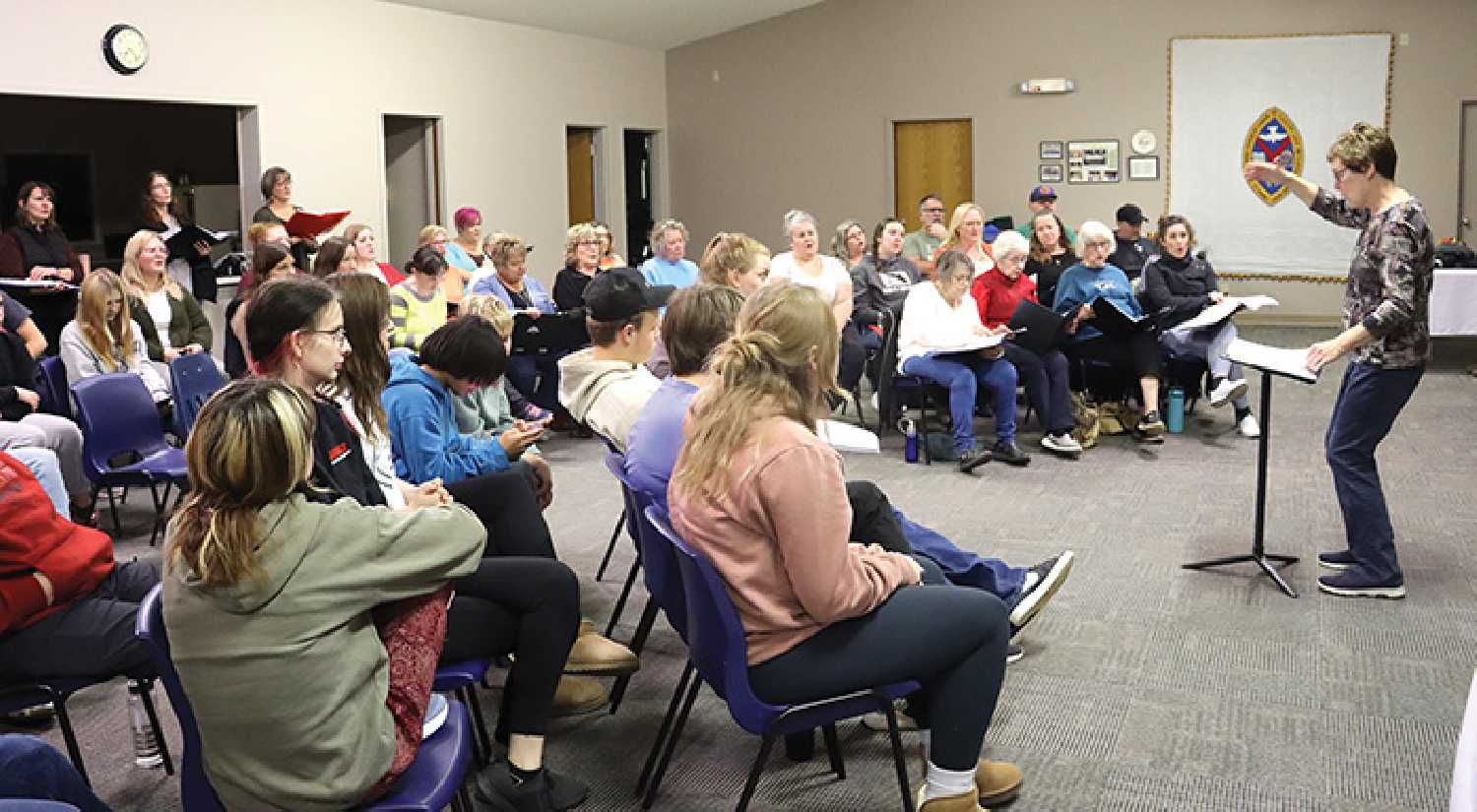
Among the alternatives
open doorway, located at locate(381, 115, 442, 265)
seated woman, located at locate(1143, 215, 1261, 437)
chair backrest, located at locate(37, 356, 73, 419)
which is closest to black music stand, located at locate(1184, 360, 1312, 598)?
seated woman, located at locate(1143, 215, 1261, 437)

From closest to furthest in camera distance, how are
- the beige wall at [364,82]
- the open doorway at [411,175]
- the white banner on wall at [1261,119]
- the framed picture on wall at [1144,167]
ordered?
the beige wall at [364,82]
the open doorway at [411,175]
the white banner on wall at [1261,119]
the framed picture on wall at [1144,167]

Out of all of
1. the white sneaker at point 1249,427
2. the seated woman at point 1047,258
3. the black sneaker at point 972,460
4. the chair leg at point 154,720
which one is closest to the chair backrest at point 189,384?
the chair leg at point 154,720

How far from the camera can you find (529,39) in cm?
1205

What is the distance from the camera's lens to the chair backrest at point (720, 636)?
2.55 meters

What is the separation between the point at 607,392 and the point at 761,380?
125 cm

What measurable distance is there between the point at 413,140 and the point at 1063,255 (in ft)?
18.4

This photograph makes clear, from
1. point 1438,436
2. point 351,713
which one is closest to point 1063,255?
point 1438,436

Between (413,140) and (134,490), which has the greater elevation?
(413,140)

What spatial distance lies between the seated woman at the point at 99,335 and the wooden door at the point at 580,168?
785cm

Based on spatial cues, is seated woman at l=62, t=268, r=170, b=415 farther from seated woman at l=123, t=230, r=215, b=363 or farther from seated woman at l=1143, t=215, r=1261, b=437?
seated woman at l=1143, t=215, r=1261, b=437

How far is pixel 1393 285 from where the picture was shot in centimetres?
412

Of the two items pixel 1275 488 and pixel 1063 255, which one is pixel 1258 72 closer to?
pixel 1063 255

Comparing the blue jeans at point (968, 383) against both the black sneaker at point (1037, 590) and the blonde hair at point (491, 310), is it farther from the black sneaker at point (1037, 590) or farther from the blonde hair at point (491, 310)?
the black sneaker at point (1037, 590)

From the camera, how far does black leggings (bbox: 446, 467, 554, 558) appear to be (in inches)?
135
